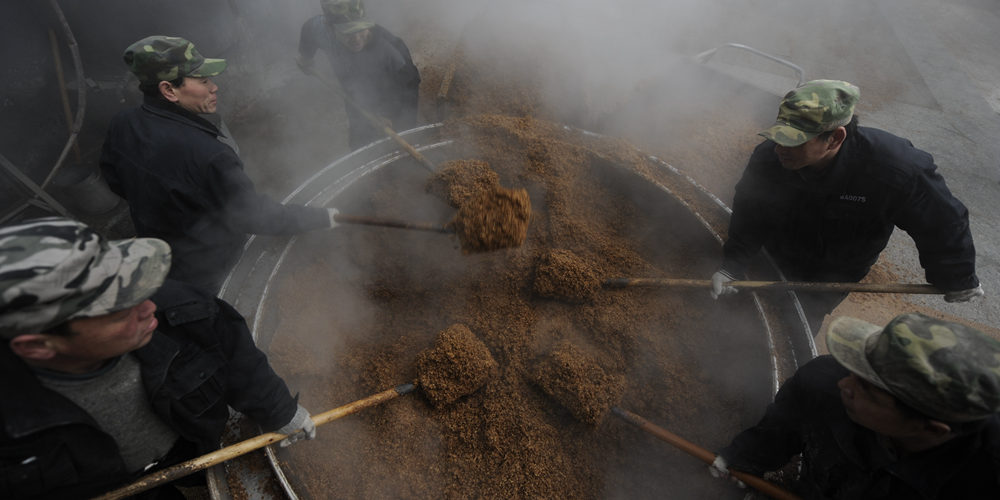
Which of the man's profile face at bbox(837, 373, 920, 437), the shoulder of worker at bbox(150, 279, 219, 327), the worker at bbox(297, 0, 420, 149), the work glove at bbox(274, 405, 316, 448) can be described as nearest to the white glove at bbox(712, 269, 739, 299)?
the man's profile face at bbox(837, 373, 920, 437)

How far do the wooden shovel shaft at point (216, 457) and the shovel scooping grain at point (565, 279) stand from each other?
4.11ft

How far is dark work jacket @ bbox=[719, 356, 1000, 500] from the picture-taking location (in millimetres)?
1531

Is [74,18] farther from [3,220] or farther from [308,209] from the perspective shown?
[308,209]

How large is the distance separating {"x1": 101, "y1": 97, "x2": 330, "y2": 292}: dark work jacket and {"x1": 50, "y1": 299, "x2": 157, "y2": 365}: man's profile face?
1321mm

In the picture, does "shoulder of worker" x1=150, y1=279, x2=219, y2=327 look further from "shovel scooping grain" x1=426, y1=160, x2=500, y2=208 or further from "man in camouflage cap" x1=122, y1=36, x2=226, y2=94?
"shovel scooping grain" x1=426, y1=160, x2=500, y2=208

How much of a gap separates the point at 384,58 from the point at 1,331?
382 centimetres

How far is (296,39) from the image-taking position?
23.7 ft

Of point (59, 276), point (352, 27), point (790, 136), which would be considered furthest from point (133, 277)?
point (352, 27)

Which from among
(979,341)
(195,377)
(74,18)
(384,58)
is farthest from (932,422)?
(74,18)

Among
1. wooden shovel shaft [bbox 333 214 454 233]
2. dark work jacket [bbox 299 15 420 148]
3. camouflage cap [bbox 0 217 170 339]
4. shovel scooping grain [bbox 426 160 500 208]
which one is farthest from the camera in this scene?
dark work jacket [bbox 299 15 420 148]

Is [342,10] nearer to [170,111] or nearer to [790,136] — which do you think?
[170,111]

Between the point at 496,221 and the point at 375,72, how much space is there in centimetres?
264

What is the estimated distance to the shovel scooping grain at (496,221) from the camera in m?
2.76

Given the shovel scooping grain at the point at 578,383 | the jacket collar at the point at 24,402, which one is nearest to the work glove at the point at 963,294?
the shovel scooping grain at the point at 578,383
